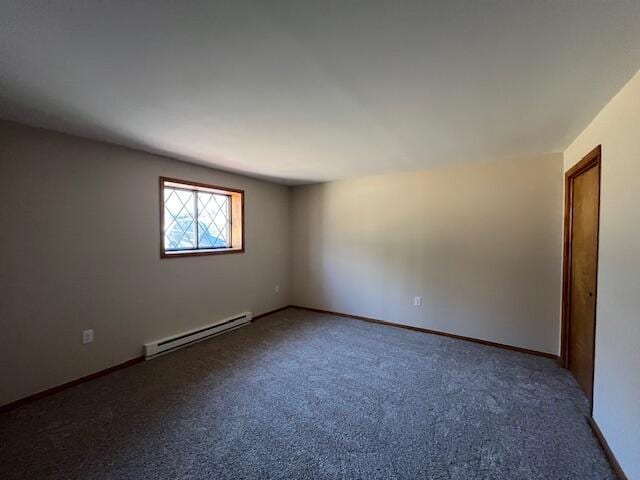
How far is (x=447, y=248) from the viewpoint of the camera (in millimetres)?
3428

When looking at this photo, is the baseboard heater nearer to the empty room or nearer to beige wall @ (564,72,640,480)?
the empty room

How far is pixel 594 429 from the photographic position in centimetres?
176

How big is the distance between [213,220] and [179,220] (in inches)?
19.0

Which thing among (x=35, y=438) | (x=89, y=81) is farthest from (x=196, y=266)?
(x=89, y=81)

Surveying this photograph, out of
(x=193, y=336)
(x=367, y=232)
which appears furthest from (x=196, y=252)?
(x=367, y=232)

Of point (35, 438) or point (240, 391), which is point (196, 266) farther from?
point (35, 438)

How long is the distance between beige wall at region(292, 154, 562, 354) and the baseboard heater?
1235 mm

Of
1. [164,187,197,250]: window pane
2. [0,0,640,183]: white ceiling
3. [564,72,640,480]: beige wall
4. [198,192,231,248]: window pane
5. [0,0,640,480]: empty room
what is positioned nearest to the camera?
[0,0,640,183]: white ceiling

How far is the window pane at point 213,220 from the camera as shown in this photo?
3.55 meters

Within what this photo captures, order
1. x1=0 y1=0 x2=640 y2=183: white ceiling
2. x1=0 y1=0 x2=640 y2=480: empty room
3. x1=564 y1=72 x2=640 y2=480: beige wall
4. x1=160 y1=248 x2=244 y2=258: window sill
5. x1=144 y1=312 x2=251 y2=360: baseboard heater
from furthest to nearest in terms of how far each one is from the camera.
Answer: x1=160 y1=248 x2=244 y2=258: window sill < x1=144 y1=312 x2=251 y2=360: baseboard heater < x1=564 y1=72 x2=640 y2=480: beige wall < x1=0 y1=0 x2=640 y2=480: empty room < x1=0 y1=0 x2=640 y2=183: white ceiling

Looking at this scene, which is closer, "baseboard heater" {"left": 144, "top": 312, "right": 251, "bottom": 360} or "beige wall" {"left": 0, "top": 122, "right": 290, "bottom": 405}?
"beige wall" {"left": 0, "top": 122, "right": 290, "bottom": 405}

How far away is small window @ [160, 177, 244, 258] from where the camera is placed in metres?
3.14

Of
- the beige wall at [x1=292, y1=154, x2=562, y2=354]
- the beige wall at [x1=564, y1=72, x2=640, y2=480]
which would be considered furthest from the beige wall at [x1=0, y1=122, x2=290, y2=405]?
the beige wall at [x1=564, y1=72, x2=640, y2=480]

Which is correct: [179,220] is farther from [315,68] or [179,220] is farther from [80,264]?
[315,68]
